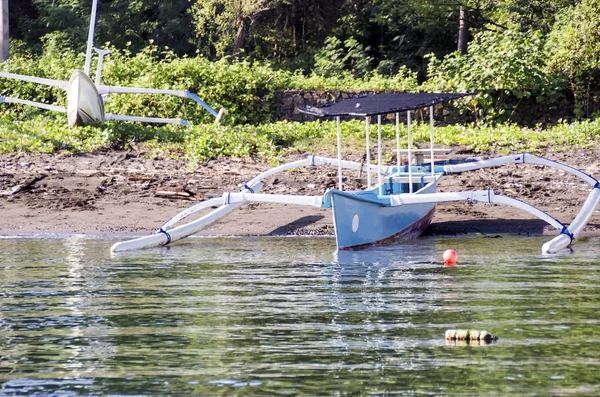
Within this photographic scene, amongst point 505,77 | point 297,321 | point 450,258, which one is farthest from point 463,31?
A: point 297,321

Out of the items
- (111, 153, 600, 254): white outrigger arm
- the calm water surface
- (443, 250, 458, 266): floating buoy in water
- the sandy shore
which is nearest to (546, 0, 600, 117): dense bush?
the sandy shore

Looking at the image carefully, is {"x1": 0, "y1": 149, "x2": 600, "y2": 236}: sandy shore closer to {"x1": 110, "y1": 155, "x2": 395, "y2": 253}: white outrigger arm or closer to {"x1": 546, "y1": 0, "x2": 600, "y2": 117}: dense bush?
{"x1": 110, "y1": 155, "x2": 395, "y2": 253}: white outrigger arm

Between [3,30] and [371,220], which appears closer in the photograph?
[371,220]

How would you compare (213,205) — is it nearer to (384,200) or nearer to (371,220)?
(371,220)

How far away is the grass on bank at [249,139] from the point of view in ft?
61.8

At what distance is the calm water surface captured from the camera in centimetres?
662

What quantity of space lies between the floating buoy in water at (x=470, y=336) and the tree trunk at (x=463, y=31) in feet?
74.7

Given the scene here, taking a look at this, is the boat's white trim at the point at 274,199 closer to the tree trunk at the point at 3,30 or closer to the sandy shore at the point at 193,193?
the sandy shore at the point at 193,193

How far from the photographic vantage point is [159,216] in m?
15.5

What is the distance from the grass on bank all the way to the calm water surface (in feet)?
19.1

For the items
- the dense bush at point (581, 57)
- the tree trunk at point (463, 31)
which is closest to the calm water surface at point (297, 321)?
the dense bush at point (581, 57)

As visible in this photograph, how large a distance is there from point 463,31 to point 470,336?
76.7 feet

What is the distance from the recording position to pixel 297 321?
8469mm

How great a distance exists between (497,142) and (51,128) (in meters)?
8.31
